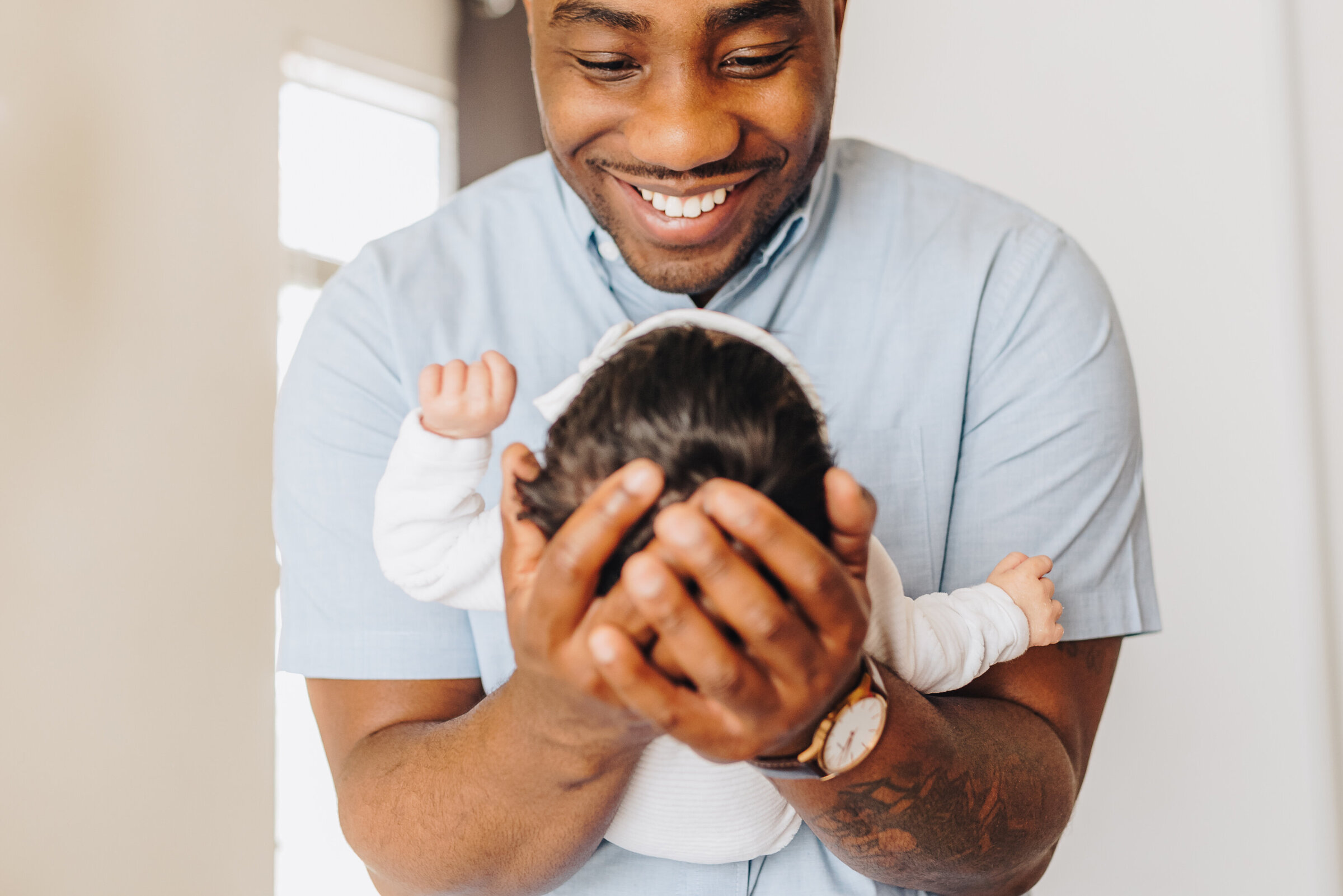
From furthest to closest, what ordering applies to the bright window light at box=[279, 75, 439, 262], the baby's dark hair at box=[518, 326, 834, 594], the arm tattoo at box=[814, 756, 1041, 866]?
the bright window light at box=[279, 75, 439, 262] < the arm tattoo at box=[814, 756, 1041, 866] < the baby's dark hair at box=[518, 326, 834, 594]

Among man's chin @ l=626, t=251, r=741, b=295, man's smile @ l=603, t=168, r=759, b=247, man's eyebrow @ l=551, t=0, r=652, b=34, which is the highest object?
man's eyebrow @ l=551, t=0, r=652, b=34

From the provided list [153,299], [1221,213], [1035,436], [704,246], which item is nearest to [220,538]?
[153,299]

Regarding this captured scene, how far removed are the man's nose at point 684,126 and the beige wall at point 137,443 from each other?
160cm

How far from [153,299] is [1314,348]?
248 centimetres

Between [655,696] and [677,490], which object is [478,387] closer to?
[677,490]

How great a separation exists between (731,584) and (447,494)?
0.39 meters

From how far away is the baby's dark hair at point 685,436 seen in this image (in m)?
0.78

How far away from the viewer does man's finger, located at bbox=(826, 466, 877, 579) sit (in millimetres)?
725

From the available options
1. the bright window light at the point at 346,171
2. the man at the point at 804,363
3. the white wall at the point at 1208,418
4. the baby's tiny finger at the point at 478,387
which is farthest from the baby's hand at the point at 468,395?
the bright window light at the point at 346,171

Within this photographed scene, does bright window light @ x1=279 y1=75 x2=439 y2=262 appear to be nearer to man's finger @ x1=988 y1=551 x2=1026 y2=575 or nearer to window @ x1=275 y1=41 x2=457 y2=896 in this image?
window @ x1=275 y1=41 x2=457 y2=896

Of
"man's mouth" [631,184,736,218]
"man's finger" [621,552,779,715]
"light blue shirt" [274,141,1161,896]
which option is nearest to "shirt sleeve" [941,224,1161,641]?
"light blue shirt" [274,141,1161,896]

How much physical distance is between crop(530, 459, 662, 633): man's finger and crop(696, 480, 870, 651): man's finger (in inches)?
1.6

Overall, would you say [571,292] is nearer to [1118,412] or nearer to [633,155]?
[633,155]

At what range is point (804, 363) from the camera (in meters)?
1.21
